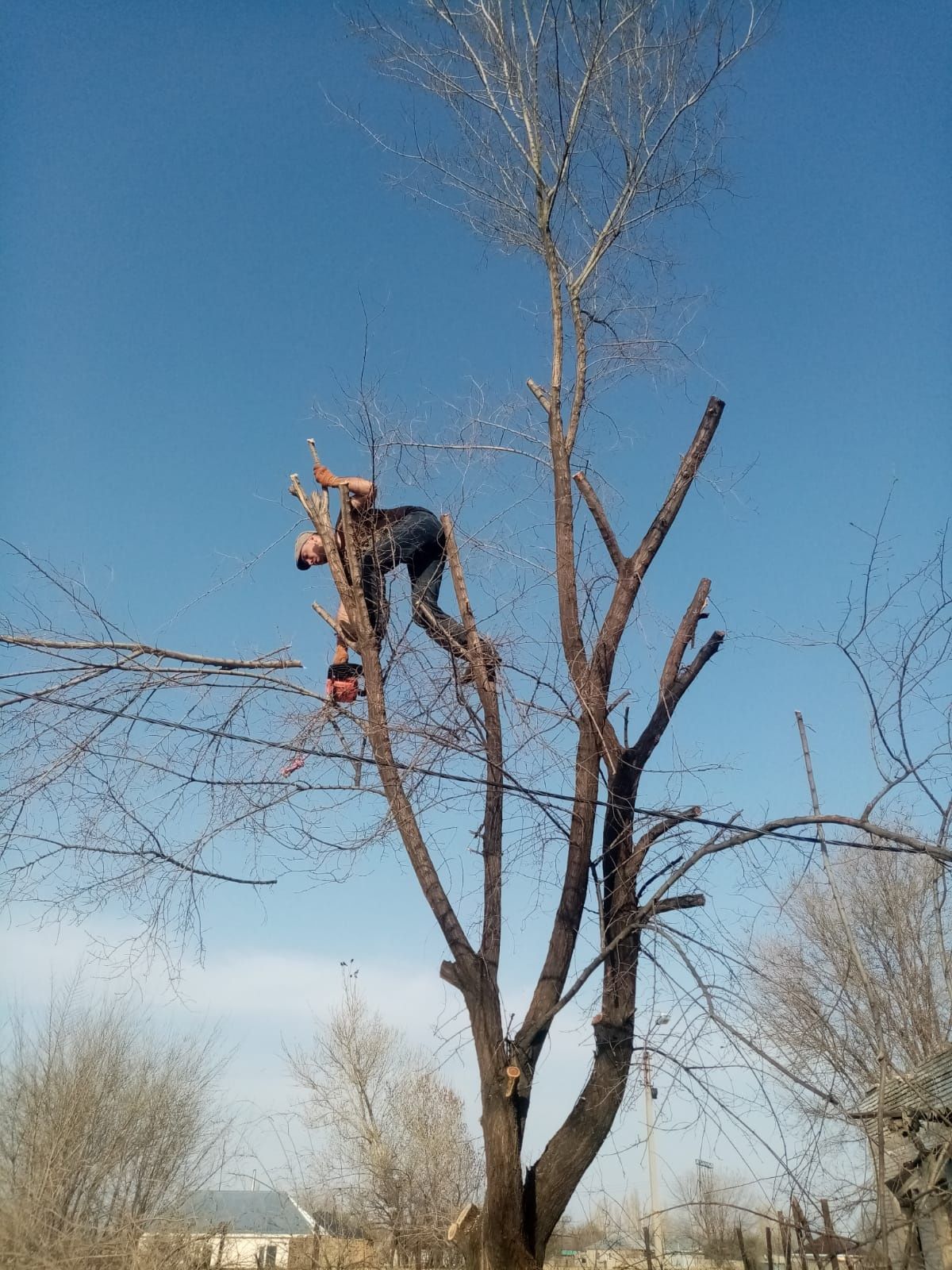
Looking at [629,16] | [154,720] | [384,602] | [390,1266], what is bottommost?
[390,1266]

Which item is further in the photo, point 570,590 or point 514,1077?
point 570,590

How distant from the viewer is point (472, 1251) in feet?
15.3

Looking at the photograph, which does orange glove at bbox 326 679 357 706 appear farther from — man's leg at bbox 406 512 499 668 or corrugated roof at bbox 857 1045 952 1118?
corrugated roof at bbox 857 1045 952 1118

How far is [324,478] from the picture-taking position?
587 cm

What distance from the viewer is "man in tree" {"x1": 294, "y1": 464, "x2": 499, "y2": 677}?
229 inches

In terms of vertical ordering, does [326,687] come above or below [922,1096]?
above

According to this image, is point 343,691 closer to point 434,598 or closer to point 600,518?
point 434,598

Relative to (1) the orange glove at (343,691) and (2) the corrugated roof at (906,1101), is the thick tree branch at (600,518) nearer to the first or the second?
(1) the orange glove at (343,691)

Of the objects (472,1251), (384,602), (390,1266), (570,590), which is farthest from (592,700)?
(390,1266)

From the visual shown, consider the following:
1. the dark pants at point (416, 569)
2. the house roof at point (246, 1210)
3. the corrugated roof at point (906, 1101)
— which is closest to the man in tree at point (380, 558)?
the dark pants at point (416, 569)

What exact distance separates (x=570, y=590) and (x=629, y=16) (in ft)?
12.1

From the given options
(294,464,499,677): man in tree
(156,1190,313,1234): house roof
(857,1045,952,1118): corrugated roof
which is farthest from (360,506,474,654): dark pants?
(156,1190,313,1234): house roof

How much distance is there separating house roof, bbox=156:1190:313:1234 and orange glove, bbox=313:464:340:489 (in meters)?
4.45

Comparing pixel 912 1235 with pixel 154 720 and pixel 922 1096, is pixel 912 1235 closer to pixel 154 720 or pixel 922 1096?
pixel 922 1096
